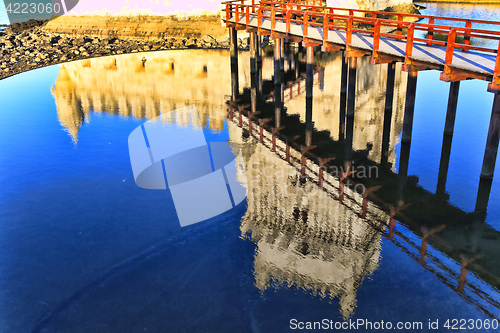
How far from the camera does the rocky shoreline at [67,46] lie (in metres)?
34.5

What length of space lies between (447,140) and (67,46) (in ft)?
104

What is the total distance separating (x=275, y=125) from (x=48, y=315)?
12218 millimetres

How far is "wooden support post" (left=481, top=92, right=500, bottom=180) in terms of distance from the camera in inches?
514

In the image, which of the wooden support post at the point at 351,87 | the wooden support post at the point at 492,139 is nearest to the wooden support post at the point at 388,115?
→ the wooden support post at the point at 351,87

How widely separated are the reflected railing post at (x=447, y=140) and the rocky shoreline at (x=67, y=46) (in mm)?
21740

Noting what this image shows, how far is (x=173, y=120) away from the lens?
2097 centimetres

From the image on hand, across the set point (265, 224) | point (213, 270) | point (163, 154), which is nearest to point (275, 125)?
point (163, 154)

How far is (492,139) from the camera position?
13328 mm

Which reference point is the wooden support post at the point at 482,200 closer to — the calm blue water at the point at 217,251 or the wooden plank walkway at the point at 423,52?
the calm blue water at the point at 217,251

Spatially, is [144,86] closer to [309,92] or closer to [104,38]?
[309,92]

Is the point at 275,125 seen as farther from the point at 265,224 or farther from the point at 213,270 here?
the point at 213,270

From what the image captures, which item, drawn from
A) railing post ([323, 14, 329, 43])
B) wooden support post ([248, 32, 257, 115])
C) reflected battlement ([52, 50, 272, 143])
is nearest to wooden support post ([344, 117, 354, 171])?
railing post ([323, 14, 329, 43])

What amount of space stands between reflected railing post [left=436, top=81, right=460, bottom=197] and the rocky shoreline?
21740mm

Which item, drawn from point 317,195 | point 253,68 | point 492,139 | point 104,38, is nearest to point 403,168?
point 492,139
